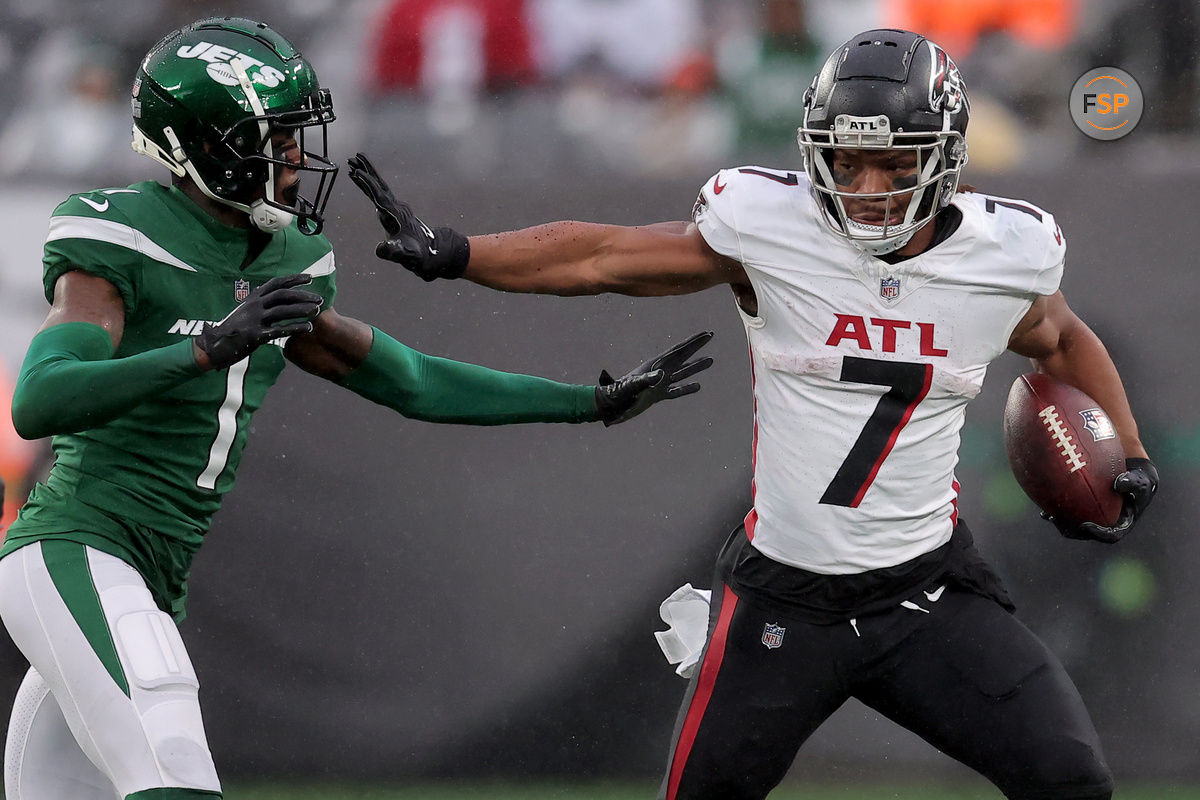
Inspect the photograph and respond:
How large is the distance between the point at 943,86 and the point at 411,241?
42.4 inches

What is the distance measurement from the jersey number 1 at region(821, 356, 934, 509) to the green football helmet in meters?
1.13

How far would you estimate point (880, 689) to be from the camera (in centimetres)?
294

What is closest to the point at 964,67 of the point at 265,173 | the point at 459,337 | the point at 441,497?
the point at 459,337

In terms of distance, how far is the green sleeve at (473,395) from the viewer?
327 centimetres

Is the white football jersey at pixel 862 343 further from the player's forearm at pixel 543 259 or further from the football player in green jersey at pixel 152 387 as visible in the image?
the football player in green jersey at pixel 152 387

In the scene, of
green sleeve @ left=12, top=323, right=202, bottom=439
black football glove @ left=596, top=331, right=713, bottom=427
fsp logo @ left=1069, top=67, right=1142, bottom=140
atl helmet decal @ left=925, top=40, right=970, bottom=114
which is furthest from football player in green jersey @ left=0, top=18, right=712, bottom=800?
fsp logo @ left=1069, top=67, right=1142, bottom=140

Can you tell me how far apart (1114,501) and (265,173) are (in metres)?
1.93

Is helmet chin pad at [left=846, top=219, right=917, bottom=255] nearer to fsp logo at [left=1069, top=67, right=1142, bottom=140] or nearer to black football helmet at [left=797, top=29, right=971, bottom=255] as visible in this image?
black football helmet at [left=797, top=29, right=971, bottom=255]

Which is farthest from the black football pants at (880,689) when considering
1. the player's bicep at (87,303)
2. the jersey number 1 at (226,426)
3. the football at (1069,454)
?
the player's bicep at (87,303)

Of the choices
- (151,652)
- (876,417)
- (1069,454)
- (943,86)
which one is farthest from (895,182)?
(151,652)

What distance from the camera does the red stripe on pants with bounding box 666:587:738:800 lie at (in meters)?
2.93

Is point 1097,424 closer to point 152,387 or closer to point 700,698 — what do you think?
point 700,698

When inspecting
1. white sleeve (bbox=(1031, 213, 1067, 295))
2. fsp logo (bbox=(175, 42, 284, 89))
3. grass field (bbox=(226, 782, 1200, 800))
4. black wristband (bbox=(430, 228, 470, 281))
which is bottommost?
grass field (bbox=(226, 782, 1200, 800))

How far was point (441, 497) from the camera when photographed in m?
4.61
